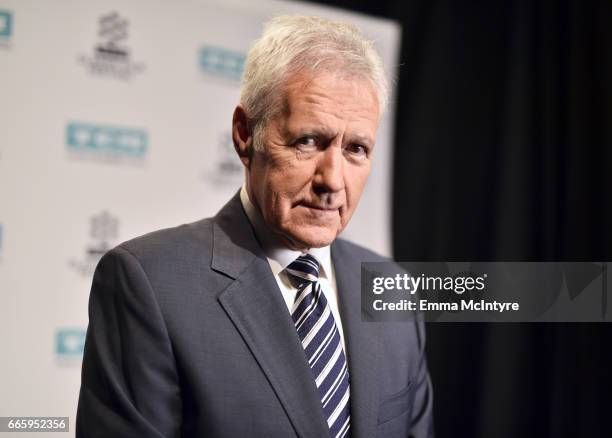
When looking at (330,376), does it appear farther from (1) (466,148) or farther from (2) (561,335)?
(1) (466,148)

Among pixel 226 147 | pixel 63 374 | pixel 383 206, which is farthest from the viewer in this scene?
pixel 383 206

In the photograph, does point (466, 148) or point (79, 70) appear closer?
point (79, 70)

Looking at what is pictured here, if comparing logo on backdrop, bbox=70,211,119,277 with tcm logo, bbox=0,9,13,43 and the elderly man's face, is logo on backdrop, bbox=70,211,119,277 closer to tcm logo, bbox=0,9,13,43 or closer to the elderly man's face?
tcm logo, bbox=0,9,13,43

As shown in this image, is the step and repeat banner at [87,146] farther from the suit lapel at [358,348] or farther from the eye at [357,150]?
the eye at [357,150]

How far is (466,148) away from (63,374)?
188cm

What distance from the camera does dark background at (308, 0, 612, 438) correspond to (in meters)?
2.60

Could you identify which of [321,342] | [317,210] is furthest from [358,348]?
[317,210]

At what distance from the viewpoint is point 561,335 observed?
103 inches

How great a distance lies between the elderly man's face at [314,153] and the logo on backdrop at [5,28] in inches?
41.6

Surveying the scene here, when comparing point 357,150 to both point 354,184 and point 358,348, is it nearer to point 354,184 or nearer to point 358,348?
point 354,184

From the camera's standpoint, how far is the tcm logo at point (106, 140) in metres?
2.02

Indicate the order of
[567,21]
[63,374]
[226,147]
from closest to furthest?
1. [63,374]
2. [226,147]
3. [567,21]

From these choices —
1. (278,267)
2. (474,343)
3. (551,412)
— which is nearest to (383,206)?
(474,343)

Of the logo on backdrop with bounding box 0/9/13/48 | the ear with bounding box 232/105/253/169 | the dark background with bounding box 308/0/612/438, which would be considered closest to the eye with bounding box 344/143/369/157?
the ear with bounding box 232/105/253/169
